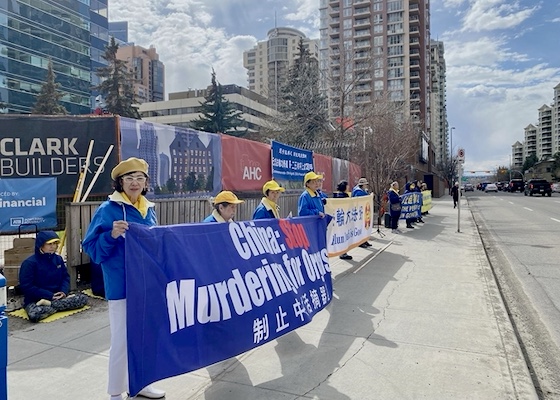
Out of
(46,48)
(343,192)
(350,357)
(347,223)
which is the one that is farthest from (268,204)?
(46,48)

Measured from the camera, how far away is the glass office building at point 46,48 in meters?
54.5

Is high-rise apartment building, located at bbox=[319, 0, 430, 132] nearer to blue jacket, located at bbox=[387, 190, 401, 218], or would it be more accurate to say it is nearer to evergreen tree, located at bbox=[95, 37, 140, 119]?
evergreen tree, located at bbox=[95, 37, 140, 119]

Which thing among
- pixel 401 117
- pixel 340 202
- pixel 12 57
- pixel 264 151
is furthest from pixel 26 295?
pixel 12 57

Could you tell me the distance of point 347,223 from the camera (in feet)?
28.9

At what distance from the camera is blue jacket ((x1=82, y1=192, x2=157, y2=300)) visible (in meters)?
2.85

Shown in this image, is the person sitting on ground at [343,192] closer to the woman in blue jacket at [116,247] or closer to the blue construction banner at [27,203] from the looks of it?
Answer: the blue construction banner at [27,203]

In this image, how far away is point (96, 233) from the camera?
9.39 ft

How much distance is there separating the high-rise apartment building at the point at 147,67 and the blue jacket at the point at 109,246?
12056 cm

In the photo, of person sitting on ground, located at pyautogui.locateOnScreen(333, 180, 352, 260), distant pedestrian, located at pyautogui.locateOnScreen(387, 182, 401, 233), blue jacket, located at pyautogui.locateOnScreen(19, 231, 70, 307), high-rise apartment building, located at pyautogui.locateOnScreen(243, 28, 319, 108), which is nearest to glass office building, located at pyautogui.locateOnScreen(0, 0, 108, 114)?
distant pedestrian, located at pyautogui.locateOnScreen(387, 182, 401, 233)

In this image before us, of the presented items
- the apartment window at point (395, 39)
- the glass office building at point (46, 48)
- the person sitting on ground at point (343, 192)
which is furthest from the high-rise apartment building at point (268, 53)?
the person sitting on ground at point (343, 192)

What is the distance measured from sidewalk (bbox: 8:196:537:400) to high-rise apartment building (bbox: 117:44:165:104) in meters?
119

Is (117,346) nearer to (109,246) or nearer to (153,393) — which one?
(153,393)

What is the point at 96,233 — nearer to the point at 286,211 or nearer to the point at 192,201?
the point at 192,201

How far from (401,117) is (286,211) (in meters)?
19.0
